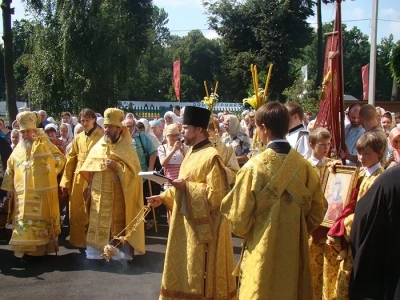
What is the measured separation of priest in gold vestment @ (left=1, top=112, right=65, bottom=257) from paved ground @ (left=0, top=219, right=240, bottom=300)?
1.01ft

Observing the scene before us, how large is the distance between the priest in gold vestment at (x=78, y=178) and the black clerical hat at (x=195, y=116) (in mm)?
3466

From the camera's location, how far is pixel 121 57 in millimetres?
22391

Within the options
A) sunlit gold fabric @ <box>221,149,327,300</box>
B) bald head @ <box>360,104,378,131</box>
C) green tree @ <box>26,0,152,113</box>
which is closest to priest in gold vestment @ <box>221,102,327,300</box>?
sunlit gold fabric @ <box>221,149,327,300</box>

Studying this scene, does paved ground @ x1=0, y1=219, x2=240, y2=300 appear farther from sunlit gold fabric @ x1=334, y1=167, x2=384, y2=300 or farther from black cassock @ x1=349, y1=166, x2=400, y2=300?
black cassock @ x1=349, y1=166, x2=400, y2=300

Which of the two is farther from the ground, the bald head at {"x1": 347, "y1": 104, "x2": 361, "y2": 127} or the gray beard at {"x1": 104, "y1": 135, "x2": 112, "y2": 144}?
the bald head at {"x1": 347, "y1": 104, "x2": 361, "y2": 127}

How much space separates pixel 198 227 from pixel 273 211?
1094mm

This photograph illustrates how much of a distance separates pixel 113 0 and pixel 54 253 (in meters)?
16.1

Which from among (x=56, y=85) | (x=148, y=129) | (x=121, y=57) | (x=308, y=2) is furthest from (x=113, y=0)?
(x=308, y=2)

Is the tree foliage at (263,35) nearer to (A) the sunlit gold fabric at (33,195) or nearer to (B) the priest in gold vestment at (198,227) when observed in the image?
(A) the sunlit gold fabric at (33,195)

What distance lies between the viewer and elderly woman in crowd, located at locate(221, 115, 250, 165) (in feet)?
24.7

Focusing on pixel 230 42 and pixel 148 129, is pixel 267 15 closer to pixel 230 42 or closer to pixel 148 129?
pixel 230 42

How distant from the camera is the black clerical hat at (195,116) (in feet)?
15.0

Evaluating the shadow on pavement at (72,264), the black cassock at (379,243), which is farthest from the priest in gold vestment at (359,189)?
the shadow on pavement at (72,264)

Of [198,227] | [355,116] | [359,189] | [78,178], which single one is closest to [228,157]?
[198,227]
